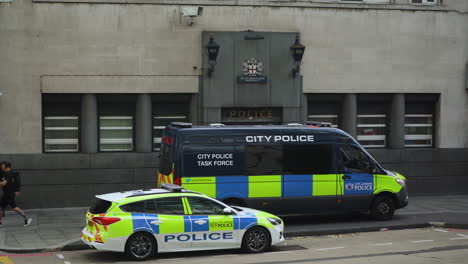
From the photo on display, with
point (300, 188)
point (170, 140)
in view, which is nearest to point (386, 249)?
point (300, 188)

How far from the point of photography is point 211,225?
45.5ft

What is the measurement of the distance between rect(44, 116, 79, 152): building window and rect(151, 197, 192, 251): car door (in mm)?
8505

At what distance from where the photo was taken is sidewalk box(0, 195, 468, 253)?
15.3 meters

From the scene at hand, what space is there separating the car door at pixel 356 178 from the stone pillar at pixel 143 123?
6.81 metres

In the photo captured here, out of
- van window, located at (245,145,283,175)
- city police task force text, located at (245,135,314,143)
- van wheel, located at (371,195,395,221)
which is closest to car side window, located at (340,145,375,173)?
van wheel, located at (371,195,395,221)

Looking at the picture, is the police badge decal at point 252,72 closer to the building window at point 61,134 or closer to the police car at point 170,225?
the building window at point 61,134

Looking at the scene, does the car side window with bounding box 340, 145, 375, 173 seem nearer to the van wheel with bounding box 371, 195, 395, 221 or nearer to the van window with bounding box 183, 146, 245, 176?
the van wheel with bounding box 371, 195, 395, 221

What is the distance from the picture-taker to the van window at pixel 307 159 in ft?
56.5

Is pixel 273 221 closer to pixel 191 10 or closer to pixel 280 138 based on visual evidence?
pixel 280 138

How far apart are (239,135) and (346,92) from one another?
7.08 meters

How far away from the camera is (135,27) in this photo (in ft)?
69.7

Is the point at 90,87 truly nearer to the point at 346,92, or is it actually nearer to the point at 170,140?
the point at 170,140

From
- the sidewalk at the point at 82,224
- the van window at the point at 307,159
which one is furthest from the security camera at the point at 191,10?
the sidewalk at the point at 82,224

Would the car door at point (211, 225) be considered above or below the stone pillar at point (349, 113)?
below
